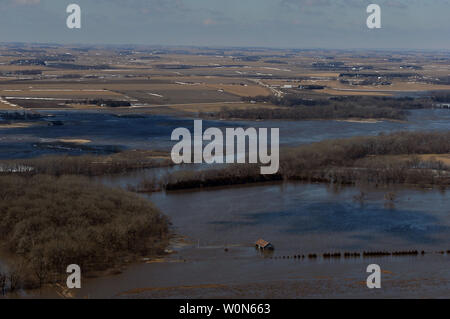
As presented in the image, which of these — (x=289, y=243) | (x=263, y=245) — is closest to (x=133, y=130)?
(x=289, y=243)

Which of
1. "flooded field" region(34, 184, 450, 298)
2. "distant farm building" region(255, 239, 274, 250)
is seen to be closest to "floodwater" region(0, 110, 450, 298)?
"flooded field" region(34, 184, 450, 298)

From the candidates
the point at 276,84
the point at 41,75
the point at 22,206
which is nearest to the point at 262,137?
the point at 22,206

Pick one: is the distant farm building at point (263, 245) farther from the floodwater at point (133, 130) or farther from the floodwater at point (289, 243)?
the floodwater at point (133, 130)

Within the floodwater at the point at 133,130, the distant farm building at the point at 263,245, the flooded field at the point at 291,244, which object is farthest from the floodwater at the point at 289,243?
the floodwater at the point at 133,130

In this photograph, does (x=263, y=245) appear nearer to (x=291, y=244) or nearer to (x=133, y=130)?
(x=291, y=244)

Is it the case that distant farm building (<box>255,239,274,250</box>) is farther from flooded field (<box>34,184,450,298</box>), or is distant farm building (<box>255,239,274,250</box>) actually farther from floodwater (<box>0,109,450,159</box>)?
floodwater (<box>0,109,450,159</box>)

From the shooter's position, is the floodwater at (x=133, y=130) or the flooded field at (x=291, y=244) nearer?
the flooded field at (x=291, y=244)
